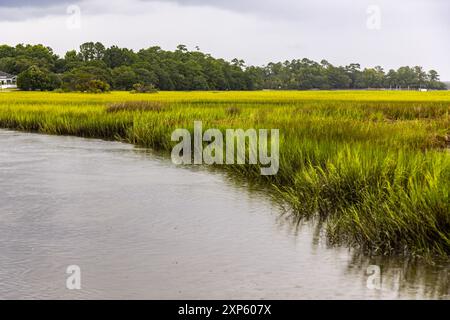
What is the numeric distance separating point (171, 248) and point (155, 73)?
3228 inches

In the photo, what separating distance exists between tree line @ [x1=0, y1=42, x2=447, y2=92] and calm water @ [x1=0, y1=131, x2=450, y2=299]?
53.0m

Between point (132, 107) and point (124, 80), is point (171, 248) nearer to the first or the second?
point (132, 107)

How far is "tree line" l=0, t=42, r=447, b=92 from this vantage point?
75250mm

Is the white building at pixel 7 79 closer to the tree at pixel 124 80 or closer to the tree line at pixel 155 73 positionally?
the tree line at pixel 155 73

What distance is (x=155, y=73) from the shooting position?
89750mm

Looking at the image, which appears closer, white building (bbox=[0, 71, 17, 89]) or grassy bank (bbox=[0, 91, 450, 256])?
grassy bank (bbox=[0, 91, 450, 256])

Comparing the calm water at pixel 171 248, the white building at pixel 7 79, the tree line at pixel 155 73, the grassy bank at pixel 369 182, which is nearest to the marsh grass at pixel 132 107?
the grassy bank at pixel 369 182

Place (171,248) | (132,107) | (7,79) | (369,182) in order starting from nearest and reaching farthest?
1. (171,248)
2. (369,182)
3. (132,107)
4. (7,79)

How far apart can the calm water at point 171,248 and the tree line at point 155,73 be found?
53.0 metres

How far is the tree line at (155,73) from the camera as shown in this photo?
75.2 metres

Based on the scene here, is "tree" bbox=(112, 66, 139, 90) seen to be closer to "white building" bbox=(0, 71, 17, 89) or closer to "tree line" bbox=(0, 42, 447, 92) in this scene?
"tree line" bbox=(0, 42, 447, 92)

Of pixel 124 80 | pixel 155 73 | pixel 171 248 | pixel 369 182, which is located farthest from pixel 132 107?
pixel 155 73

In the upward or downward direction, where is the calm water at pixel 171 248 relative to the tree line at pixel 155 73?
downward

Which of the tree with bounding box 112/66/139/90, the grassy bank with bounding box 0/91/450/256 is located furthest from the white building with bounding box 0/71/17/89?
the grassy bank with bounding box 0/91/450/256
